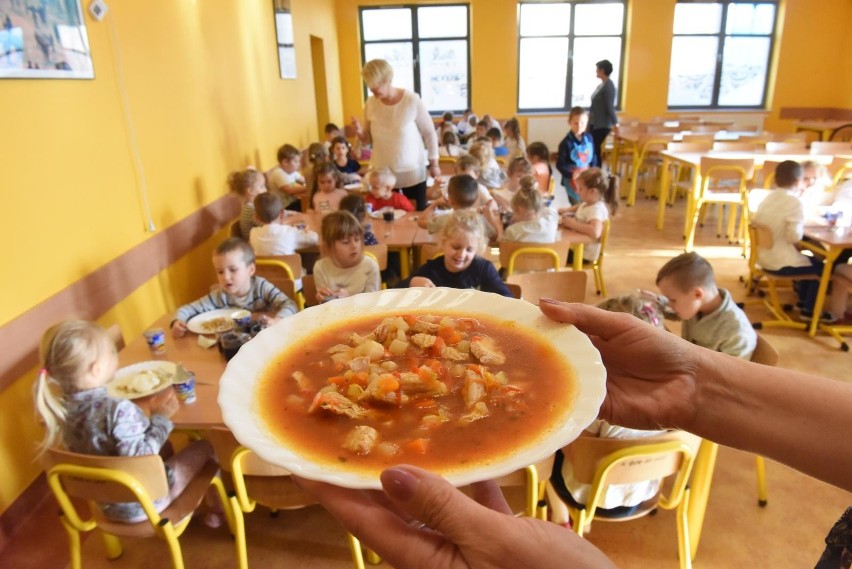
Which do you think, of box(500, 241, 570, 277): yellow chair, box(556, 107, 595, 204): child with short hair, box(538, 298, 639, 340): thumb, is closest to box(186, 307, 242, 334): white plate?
box(538, 298, 639, 340): thumb

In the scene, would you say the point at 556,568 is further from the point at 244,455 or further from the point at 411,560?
the point at 244,455

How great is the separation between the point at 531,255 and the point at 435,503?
3041mm

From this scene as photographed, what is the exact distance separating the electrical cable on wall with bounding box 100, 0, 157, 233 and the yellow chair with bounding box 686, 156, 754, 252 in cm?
513

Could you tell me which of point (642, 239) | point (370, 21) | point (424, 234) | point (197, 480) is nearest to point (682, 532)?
point (197, 480)

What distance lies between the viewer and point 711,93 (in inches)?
451

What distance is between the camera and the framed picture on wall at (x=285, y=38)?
682 cm

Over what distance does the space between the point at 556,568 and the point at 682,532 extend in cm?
149

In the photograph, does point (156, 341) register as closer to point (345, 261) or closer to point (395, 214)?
point (345, 261)

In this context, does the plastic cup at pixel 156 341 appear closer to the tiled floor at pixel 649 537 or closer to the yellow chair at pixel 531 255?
the tiled floor at pixel 649 537

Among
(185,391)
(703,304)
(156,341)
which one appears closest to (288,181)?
(156,341)

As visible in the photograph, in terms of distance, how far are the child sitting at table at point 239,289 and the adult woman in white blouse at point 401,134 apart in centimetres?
229

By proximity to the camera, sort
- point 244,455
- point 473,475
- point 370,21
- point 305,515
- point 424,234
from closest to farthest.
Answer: point 473,475 → point 244,455 → point 305,515 → point 424,234 → point 370,21

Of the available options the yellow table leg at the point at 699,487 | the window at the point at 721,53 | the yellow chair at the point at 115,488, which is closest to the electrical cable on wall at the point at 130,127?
the yellow chair at the point at 115,488

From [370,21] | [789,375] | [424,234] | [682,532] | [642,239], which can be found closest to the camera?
[789,375]
